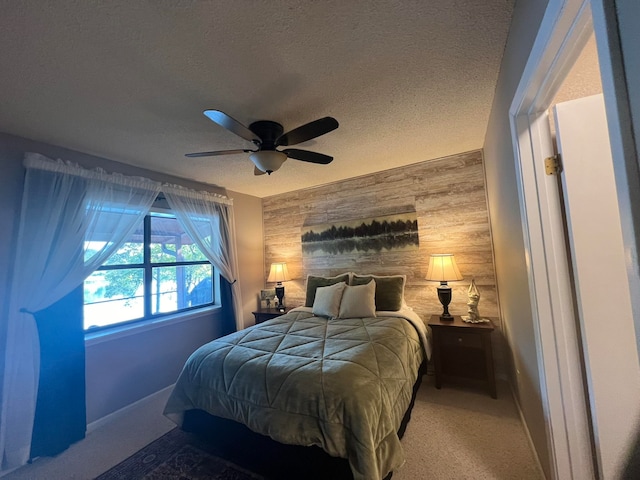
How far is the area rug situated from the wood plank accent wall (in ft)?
7.26

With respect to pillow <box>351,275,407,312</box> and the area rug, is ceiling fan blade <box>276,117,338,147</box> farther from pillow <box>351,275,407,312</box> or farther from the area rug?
the area rug

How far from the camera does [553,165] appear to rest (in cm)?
123

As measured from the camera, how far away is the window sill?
2.32 metres

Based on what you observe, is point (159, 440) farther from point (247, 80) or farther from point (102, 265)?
point (247, 80)

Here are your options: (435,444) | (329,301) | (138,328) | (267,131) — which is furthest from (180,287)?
(435,444)

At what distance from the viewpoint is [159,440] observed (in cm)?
199

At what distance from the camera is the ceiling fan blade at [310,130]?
5.20 ft

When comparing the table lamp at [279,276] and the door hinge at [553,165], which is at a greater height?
the door hinge at [553,165]

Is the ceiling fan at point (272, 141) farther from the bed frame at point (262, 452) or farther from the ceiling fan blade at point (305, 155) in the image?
the bed frame at point (262, 452)

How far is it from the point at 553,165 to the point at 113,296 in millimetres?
3577

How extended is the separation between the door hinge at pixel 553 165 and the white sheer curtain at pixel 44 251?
126 inches

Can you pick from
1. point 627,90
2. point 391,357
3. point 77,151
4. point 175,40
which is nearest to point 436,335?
point 391,357

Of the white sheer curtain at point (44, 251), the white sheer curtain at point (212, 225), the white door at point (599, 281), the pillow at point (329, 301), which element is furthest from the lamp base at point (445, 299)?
the white sheer curtain at point (44, 251)

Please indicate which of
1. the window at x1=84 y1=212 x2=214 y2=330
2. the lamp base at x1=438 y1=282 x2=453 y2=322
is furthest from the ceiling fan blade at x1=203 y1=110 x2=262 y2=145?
the lamp base at x1=438 y1=282 x2=453 y2=322
